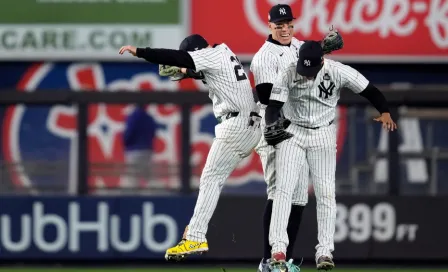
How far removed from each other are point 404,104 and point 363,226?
1.10 meters

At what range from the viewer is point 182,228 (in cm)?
1248

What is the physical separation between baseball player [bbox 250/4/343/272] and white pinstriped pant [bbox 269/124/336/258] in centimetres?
13

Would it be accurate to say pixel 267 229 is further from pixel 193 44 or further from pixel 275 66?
pixel 193 44

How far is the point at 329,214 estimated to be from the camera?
10.3 m

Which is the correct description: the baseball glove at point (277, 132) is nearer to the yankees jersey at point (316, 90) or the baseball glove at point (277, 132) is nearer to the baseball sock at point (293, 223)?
the yankees jersey at point (316, 90)

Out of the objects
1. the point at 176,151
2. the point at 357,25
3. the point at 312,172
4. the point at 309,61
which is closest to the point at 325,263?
the point at 312,172

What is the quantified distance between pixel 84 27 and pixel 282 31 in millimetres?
6254

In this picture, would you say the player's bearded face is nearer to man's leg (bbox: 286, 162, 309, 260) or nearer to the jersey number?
the jersey number

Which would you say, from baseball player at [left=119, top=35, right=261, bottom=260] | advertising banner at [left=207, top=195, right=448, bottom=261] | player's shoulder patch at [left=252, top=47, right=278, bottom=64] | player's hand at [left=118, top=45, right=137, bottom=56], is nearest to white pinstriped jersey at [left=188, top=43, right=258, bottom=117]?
baseball player at [left=119, top=35, right=261, bottom=260]

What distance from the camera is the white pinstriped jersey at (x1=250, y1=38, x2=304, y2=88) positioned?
33.2 feet

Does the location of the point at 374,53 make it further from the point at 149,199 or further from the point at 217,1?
the point at 149,199

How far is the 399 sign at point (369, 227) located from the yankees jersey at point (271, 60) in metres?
2.53

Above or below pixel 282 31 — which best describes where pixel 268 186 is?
below

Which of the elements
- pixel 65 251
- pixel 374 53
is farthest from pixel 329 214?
pixel 374 53
